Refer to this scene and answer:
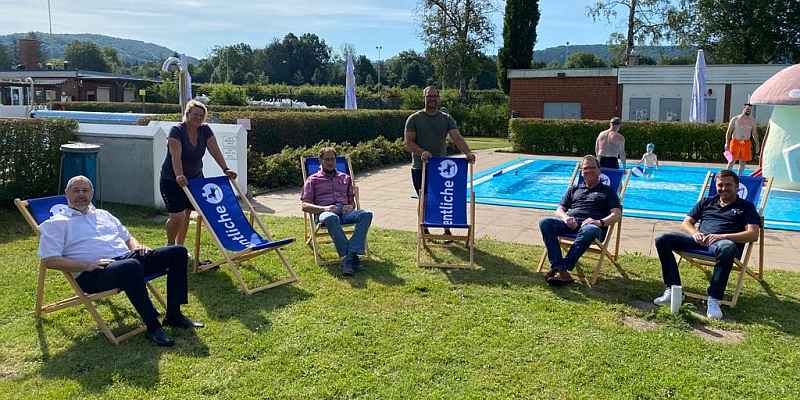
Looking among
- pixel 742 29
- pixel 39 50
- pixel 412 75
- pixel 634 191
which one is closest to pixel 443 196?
pixel 634 191

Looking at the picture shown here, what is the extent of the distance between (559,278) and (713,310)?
1.20m

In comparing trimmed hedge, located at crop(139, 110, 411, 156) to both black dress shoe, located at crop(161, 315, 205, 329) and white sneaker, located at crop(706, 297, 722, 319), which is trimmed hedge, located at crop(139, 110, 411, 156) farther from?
white sneaker, located at crop(706, 297, 722, 319)

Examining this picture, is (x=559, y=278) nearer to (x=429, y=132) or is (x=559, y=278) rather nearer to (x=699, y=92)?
(x=429, y=132)

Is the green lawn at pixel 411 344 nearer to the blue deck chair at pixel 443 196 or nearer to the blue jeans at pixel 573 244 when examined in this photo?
the blue jeans at pixel 573 244

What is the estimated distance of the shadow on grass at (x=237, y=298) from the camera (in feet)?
14.7

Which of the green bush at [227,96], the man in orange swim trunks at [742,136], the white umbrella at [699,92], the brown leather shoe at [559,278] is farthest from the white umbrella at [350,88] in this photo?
the brown leather shoe at [559,278]

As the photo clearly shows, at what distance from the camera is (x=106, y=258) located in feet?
13.5

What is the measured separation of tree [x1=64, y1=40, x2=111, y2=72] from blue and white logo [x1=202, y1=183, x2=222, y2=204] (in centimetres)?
11457

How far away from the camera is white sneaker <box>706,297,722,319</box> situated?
455 cm

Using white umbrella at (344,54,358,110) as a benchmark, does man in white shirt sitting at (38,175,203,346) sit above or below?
below

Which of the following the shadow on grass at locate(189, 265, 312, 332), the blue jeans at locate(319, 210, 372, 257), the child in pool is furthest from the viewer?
the child in pool

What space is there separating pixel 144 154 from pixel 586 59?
78579 mm

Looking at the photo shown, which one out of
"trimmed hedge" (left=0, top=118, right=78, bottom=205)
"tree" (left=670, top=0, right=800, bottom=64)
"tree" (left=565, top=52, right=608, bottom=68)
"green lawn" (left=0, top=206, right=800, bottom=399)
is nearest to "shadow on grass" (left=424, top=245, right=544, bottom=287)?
"green lawn" (left=0, top=206, right=800, bottom=399)

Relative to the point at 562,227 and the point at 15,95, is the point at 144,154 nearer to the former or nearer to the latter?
the point at 562,227
